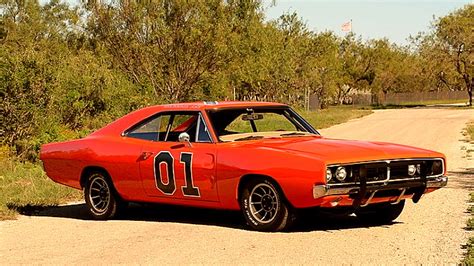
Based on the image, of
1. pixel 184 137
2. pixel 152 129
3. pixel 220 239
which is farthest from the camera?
pixel 152 129

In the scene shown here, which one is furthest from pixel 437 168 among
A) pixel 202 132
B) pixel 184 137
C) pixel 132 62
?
pixel 132 62

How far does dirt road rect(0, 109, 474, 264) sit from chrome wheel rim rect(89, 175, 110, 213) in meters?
0.26

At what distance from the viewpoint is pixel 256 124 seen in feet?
31.0

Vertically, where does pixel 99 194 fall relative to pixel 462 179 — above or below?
above

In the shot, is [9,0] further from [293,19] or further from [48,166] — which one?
[48,166]

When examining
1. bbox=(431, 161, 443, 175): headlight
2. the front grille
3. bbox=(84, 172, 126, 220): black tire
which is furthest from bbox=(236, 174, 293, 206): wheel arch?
bbox=(84, 172, 126, 220): black tire

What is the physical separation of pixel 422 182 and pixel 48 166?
497cm

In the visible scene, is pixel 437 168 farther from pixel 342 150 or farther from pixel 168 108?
pixel 168 108

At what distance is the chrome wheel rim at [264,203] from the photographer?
820cm

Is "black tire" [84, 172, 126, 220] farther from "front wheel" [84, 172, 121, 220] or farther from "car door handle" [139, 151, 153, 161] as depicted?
"car door handle" [139, 151, 153, 161]

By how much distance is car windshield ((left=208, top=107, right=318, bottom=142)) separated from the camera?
9156mm

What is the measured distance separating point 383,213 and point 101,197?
355cm

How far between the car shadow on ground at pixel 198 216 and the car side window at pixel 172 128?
1030 millimetres

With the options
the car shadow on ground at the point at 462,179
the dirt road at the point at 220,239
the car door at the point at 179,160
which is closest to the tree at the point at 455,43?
the car shadow on ground at the point at 462,179
